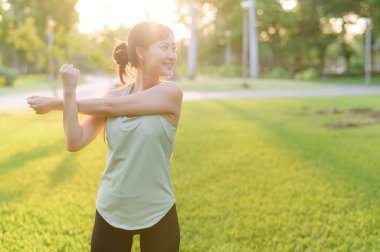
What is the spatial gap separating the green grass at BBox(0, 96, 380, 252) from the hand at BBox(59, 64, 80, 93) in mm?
2330

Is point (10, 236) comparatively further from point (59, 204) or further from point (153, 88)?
point (153, 88)

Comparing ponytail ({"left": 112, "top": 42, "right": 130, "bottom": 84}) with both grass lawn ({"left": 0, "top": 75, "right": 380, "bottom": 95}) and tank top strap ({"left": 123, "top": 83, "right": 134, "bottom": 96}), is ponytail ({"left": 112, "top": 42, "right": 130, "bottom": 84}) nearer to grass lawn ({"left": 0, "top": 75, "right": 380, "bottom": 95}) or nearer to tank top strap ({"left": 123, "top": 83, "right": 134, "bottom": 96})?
tank top strap ({"left": 123, "top": 83, "right": 134, "bottom": 96})

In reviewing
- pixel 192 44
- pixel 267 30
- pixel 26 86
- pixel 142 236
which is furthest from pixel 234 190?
pixel 267 30

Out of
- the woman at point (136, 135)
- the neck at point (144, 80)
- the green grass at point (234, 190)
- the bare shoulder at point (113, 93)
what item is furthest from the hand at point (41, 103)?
the green grass at point (234, 190)

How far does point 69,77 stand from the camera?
1.90 meters

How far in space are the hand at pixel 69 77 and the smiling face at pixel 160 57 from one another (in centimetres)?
33

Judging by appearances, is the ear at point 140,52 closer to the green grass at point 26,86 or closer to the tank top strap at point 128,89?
the tank top strap at point 128,89

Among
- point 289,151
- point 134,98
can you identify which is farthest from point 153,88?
point 289,151

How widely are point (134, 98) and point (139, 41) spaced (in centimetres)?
26

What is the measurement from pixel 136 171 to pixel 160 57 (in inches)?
20.7

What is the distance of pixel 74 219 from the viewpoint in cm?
464

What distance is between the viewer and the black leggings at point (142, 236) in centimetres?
212

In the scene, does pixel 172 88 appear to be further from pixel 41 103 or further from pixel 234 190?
pixel 234 190

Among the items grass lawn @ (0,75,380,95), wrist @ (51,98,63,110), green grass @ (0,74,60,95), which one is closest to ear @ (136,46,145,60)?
wrist @ (51,98,63,110)
